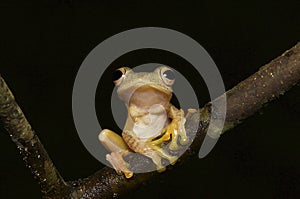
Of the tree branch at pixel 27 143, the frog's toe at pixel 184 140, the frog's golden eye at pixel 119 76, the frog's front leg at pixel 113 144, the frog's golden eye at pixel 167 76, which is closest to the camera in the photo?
the tree branch at pixel 27 143

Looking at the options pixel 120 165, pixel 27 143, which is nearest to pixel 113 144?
pixel 120 165

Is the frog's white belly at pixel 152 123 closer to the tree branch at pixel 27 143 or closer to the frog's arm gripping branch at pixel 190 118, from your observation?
the frog's arm gripping branch at pixel 190 118

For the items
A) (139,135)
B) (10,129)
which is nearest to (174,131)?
(139,135)

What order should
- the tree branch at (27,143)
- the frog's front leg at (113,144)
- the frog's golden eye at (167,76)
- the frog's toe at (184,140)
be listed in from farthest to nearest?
the frog's golden eye at (167,76) < the frog's front leg at (113,144) < the frog's toe at (184,140) < the tree branch at (27,143)

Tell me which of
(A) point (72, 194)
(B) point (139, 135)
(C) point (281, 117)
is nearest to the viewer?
(A) point (72, 194)

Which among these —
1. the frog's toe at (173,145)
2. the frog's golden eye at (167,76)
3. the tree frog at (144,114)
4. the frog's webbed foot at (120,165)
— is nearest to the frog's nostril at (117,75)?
the tree frog at (144,114)

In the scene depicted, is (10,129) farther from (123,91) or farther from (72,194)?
(123,91)

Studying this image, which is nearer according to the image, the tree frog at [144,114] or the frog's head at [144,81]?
the tree frog at [144,114]

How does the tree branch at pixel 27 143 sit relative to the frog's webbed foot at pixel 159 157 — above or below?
above
